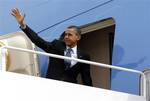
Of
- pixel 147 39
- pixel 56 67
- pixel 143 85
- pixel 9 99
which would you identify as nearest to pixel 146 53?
pixel 147 39

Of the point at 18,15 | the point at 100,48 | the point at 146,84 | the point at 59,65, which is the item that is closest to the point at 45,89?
the point at 59,65

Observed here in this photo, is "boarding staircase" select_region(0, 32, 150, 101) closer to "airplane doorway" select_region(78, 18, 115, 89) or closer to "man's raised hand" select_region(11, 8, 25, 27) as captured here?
"man's raised hand" select_region(11, 8, 25, 27)

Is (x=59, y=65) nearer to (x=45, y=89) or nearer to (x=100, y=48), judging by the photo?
(x=45, y=89)

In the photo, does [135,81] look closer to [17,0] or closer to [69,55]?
[69,55]

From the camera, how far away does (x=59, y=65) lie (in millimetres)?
5340

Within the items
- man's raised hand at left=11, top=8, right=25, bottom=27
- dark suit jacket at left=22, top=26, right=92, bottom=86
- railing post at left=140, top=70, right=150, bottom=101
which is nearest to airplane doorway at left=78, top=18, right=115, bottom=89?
dark suit jacket at left=22, top=26, right=92, bottom=86

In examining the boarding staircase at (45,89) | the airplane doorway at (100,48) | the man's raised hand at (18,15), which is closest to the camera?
the boarding staircase at (45,89)

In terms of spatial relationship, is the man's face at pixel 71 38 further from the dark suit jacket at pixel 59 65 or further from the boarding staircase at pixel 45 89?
the boarding staircase at pixel 45 89

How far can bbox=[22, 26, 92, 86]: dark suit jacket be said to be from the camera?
17.4 feet

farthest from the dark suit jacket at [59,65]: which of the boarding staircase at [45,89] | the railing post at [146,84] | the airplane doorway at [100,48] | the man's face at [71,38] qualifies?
the airplane doorway at [100,48]

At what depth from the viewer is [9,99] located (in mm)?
4516

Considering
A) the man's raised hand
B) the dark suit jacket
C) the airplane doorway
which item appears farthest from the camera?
the airplane doorway

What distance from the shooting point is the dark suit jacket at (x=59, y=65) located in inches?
208

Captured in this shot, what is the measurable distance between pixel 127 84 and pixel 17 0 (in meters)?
1.78
